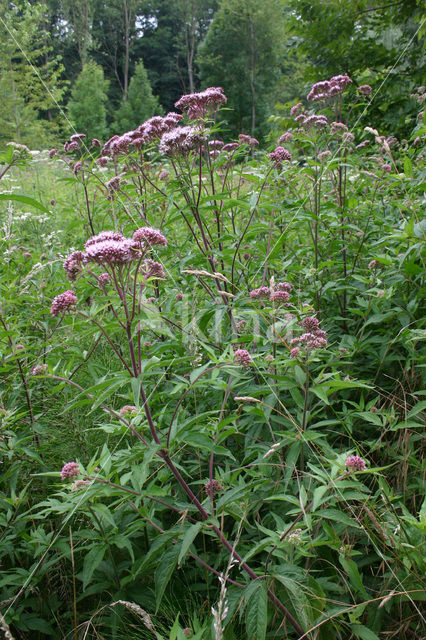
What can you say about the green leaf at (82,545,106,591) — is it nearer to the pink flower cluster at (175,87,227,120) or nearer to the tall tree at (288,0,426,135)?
the pink flower cluster at (175,87,227,120)

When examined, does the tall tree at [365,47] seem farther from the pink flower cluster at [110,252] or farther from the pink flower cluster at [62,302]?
the pink flower cluster at [62,302]

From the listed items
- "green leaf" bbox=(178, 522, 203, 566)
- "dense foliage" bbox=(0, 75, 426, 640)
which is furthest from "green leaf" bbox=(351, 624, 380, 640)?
"green leaf" bbox=(178, 522, 203, 566)

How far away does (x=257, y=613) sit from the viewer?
127 centimetres

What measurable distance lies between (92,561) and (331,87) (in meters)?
3.47

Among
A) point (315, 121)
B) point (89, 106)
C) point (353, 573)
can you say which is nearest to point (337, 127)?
point (315, 121)

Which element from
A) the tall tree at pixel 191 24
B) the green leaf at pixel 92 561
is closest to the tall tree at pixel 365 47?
the green leaf at pixel 92 561

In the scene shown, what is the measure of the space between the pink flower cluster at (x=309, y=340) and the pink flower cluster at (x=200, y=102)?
166 centimetres

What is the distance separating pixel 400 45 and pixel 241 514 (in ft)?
21.1

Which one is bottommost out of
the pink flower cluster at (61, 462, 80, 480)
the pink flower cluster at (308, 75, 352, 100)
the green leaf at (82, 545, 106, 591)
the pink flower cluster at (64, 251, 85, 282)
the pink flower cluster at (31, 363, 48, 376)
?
the green leaf at (82, 545, 106, 591)

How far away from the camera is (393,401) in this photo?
197cm

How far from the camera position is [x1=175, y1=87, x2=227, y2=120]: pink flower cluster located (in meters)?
2.78

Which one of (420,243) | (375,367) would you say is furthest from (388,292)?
(375,367)

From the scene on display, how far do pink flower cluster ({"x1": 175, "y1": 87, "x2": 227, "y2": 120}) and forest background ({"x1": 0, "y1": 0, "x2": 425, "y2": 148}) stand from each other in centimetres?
100

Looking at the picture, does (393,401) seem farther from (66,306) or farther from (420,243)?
(66,306)
